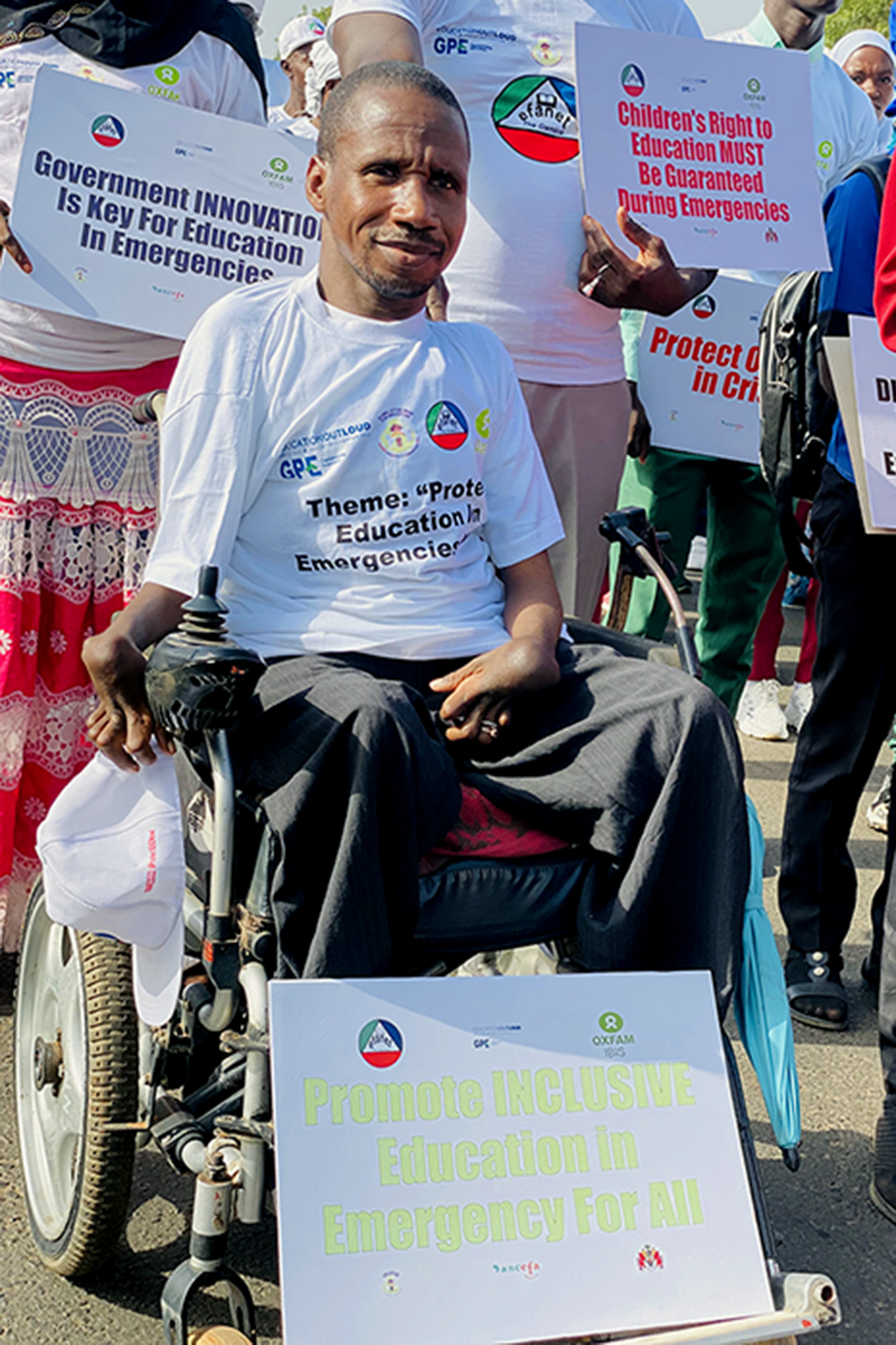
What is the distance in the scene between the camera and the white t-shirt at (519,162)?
3.20 meters

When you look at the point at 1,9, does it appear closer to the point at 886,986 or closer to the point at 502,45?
the point at 502,45

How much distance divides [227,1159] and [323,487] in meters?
1.05

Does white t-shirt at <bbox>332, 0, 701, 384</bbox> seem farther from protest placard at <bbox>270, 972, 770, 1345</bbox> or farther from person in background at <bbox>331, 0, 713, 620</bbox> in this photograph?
protest placard at <bbox>270, 972, 770, 1345</bbox>

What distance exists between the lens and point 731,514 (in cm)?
488

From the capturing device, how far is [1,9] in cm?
327

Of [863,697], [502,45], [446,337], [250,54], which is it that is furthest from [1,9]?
[863,697]

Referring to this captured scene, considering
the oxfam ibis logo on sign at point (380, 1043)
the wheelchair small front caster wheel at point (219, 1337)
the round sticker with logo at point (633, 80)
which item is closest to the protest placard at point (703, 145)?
the round sticker with logo at point (633, 80)

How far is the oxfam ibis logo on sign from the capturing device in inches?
75.6

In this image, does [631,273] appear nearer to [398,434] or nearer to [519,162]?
[519,162]

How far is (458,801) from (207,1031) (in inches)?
21.0

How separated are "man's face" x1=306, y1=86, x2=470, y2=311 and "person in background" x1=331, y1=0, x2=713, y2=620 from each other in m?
0.70

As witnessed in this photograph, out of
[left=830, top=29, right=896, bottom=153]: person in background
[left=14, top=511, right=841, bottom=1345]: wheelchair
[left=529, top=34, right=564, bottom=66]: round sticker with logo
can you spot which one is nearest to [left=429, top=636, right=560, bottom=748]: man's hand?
[left=14, top=511, right=841, bottom=1345]: wheelchair

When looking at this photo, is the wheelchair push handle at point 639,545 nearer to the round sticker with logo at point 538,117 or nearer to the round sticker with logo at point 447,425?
the round sticker with logo at point 447,425

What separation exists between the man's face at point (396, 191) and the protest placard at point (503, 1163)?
1.20 metres
